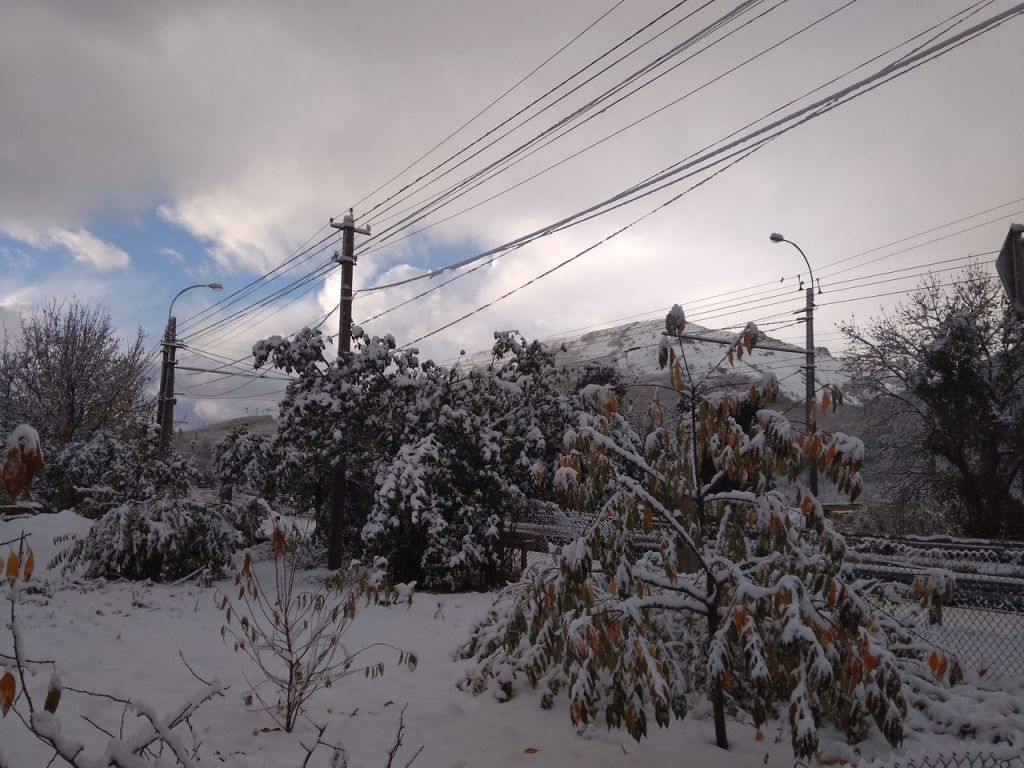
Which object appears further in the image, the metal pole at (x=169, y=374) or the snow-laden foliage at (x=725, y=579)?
the metal pole at (x=169, y=374)

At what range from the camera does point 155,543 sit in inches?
436

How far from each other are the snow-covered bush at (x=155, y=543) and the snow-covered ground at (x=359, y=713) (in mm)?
2241

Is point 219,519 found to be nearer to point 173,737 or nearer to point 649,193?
point 649,193

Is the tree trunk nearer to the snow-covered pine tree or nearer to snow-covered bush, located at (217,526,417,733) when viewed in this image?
snow-covered bush, located at (217,526,417,733)

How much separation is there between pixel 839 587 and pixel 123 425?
2793 centimetres

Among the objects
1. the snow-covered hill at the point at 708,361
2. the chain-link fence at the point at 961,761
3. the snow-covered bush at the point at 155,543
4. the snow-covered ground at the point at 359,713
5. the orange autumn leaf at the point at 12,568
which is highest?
the snow-covered hill at the point at 708,361

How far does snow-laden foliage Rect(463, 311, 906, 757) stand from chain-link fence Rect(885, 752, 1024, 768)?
0.55ft

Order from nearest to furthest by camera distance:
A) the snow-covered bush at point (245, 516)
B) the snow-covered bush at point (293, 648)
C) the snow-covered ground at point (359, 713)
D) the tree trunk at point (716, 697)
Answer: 1. the tree trunk at point (716, 697)
2. the snow-covered ground at point (359, 713)
3. the snow-covered bush at point (293, 648)
4. the snow-covered bush at point (245, 516)

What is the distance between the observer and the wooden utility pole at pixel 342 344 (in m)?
13.3

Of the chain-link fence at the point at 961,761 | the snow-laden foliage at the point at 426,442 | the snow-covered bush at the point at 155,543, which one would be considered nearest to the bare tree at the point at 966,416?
the snow-laden foliage at the point at 426,442

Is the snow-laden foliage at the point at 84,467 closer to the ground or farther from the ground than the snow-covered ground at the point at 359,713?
farther from the ground

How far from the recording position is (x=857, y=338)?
20.2 m

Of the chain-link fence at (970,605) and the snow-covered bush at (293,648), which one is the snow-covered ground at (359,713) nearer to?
the snow-covered bush at (293,648)

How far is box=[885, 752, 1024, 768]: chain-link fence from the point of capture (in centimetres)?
371
